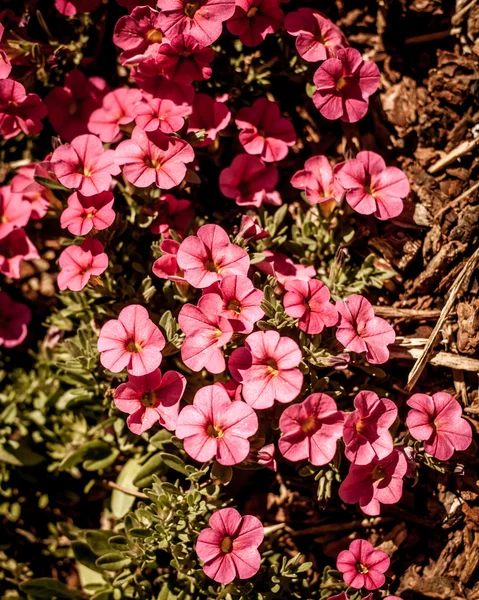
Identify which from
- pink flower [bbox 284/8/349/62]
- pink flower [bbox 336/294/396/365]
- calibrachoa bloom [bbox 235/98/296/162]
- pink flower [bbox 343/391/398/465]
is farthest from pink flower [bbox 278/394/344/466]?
pink flower [bbox 284/8/349/62]

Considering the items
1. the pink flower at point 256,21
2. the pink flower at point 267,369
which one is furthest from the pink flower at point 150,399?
the pink flower at point 256,21

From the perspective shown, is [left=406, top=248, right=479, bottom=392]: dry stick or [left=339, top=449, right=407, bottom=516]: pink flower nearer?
[left=339, top=449, right=407, bottom=516]: pink flower

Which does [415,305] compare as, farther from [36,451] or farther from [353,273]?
[36,451]

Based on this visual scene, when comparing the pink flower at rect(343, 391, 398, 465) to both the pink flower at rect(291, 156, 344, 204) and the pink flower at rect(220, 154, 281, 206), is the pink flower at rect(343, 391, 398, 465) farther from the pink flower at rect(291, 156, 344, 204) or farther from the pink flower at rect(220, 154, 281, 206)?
the pink flower at rect(220, 154, 281, 206)

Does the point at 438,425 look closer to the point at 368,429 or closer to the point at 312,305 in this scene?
the point at 368,429

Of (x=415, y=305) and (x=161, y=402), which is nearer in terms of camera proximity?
(x=161, y=402)

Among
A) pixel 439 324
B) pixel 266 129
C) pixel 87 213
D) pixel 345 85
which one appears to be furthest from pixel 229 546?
pixel 345 85

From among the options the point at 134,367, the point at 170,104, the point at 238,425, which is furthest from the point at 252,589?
the point at 170,104
